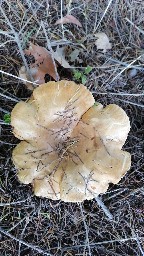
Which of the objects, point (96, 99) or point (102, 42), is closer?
point (96, 99)

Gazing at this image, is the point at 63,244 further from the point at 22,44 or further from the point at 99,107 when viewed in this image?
the point at 22,44

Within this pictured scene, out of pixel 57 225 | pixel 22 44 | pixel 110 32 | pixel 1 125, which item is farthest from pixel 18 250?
pixel 110 32

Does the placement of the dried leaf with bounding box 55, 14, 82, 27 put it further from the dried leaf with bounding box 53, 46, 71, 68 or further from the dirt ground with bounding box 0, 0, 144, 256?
the dried leaf with bounding box 53, 46, 71, 68

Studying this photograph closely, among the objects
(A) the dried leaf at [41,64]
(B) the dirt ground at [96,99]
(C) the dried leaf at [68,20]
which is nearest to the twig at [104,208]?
(B) the dirt ground at [96,99]

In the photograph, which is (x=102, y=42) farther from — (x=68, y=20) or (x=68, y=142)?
(x=68, y=142)

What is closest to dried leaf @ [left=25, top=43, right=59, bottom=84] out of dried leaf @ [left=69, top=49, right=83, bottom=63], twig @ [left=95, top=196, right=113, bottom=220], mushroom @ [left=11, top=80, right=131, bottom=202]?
dried leaf @ [left=69, top=49, right=83, bottom=63]

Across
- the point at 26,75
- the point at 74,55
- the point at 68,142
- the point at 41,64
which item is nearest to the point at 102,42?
the point at 74,55
